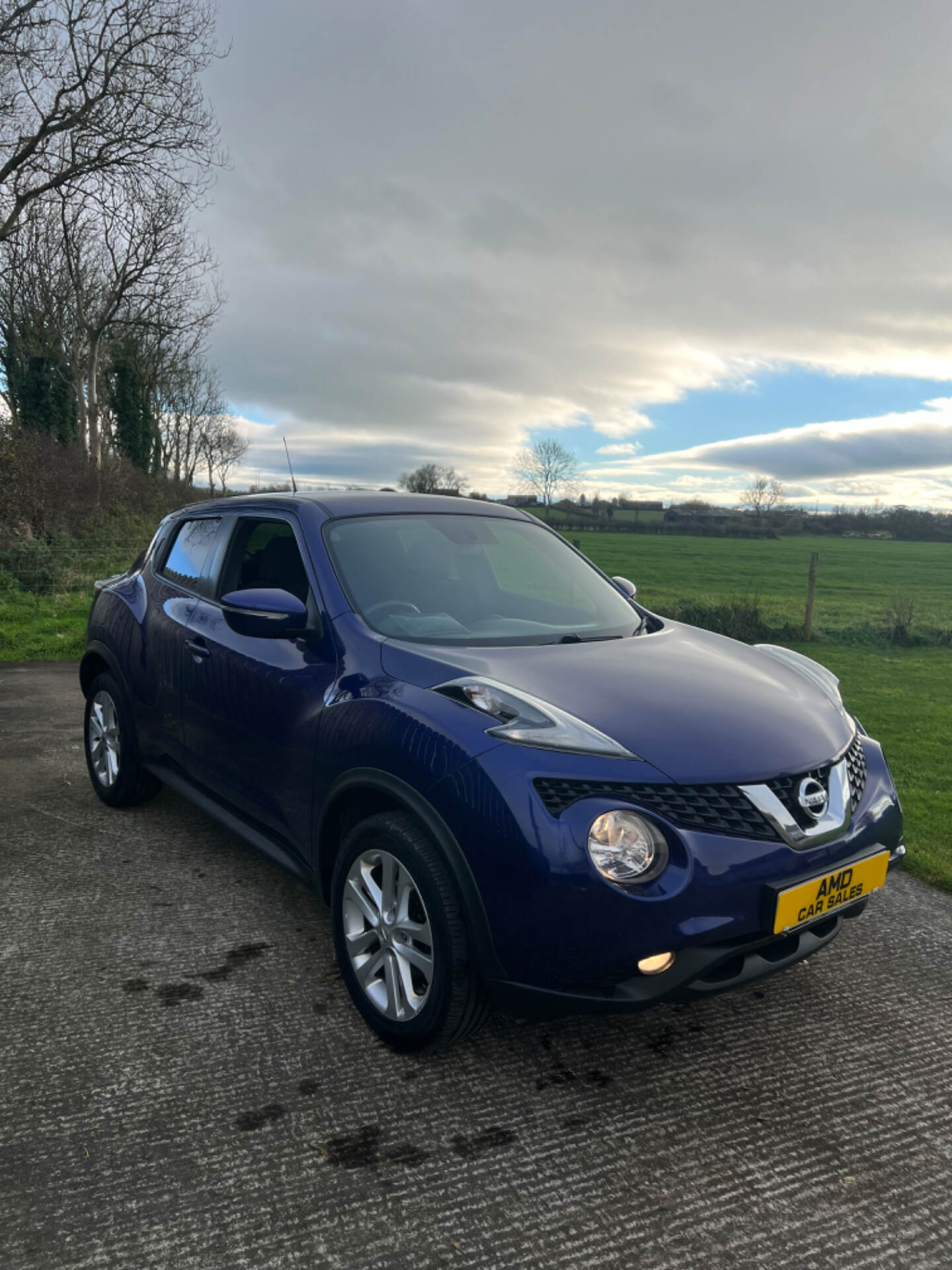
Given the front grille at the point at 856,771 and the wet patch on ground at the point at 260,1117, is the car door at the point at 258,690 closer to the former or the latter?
the wet patch on ground at the point at 260,1117

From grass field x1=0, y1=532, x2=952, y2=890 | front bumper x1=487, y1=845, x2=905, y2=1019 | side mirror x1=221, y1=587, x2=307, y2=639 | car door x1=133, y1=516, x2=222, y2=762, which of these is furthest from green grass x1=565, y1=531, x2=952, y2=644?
front bumper x1=487, y1=845, x2=905, y2=1019

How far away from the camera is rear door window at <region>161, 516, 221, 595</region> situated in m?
4.09

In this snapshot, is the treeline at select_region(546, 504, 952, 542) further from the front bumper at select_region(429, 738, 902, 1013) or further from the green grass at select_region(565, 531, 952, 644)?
the front bumper at select_region(429, 738, 902, 1013)

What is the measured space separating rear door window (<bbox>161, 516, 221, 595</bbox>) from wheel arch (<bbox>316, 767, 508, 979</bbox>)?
1.61 meters

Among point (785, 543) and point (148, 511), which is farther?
point (785, 543)

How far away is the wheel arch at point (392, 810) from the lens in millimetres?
2314

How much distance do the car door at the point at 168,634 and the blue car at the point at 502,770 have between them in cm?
8

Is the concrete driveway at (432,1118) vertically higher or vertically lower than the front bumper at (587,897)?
lower

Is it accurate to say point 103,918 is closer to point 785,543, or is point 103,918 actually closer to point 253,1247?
point 253,1247

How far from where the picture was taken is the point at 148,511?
25.1 m

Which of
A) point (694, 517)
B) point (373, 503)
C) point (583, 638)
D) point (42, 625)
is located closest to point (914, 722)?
point (583, 638)

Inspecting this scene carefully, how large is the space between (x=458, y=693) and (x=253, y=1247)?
1461mm

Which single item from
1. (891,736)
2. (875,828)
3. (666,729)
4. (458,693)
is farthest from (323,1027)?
(891,736)

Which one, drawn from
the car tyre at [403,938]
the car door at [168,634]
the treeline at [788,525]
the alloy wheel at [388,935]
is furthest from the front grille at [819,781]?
the treeline at [788,525]
